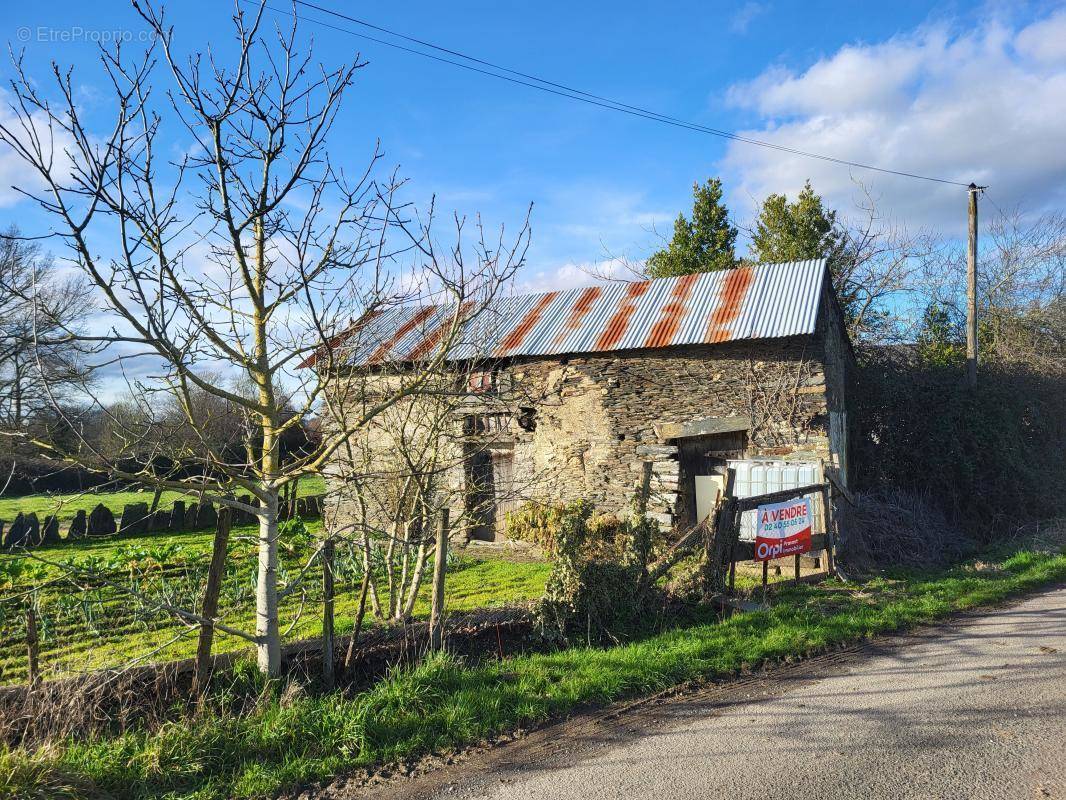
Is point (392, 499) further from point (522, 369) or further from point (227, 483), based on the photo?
point (522, 369)

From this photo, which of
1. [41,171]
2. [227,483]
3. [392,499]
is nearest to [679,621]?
[392,499]

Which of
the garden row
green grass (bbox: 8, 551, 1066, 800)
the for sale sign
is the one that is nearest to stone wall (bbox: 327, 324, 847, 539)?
the for sale sign

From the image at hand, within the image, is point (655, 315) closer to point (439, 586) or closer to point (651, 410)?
point (651, 410)

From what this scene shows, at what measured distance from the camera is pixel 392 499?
811cm

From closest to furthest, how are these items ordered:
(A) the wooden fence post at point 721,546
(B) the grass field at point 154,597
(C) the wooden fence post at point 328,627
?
(C) the wooden fence post at point 328,627
(B) the grass field at point 154,597
(A) the wooden fence post at point 721,546

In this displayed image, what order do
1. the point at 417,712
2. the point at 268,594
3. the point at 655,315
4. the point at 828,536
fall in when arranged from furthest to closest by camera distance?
1. the point at 655,315
2. the point at 828,536
3. the point at 268,594
4. the point at 417,712

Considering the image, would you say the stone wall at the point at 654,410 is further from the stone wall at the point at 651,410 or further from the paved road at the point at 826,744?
the paved road at the point at 826,744

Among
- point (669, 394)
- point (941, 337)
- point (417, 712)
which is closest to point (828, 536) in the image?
point (669, 394)

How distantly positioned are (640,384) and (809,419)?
2.96m

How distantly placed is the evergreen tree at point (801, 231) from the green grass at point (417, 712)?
1839cm

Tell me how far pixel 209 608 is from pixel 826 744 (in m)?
4.36

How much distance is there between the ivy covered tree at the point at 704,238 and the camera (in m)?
24.5

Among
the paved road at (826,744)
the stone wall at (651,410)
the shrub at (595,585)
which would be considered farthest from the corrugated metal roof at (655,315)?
the paved road at (826,744)

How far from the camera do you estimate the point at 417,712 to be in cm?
484
